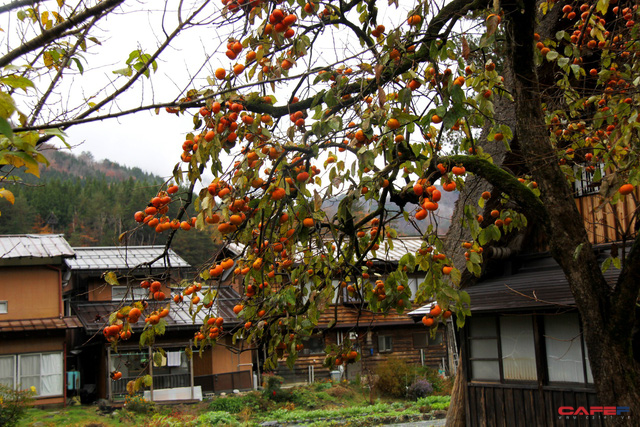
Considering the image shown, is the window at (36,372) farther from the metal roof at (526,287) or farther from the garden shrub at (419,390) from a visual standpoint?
the metal roof at (526,287)

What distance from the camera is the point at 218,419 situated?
15.2 m

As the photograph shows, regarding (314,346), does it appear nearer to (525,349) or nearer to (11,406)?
(11,406)

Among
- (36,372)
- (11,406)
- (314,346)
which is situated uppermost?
(36,372)

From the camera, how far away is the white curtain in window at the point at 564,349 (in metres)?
7.74

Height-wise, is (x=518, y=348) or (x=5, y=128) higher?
(x=5, y=128)

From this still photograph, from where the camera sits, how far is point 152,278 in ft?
10.9

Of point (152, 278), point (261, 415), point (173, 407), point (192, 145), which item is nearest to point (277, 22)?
point (192, 145)

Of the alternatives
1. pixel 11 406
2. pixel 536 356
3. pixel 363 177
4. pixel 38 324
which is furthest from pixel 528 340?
pixel 38 324

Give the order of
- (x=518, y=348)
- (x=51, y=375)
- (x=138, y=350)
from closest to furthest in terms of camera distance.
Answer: (x=518, y=348)
(x=51, y=375)
(x=138, y=350)

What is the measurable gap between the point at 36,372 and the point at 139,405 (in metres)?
4.03

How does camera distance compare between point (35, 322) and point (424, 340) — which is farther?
point (424, 340)

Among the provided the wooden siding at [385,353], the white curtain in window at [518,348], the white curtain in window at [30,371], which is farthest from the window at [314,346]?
the white curtain in window at [518,348]

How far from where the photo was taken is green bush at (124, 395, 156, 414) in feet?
53.3

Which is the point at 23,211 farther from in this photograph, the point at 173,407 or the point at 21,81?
the point at 21,81
